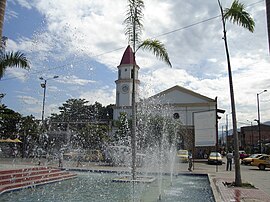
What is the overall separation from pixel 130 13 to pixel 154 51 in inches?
91.7

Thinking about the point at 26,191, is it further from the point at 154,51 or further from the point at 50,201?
the point at 154,51

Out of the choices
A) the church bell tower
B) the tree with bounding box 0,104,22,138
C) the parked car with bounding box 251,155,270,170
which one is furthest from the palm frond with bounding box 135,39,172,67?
the church bell tower

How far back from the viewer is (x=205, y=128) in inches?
827

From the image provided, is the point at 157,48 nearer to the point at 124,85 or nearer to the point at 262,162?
the point at 262,162

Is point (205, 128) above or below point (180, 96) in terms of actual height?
below

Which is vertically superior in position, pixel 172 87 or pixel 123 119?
pixel 172 87

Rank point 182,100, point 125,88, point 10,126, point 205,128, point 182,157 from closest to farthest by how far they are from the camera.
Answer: point 205,128 → point 182,157 → point 10,126 → point 182,100 → point 125,88

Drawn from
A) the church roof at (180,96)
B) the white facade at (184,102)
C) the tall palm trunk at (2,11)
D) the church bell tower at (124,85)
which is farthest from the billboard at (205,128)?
the church bell tower at (124,85)

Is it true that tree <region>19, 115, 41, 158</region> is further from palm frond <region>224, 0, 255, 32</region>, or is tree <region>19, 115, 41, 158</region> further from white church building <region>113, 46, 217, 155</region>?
palm frond <region>224, 0, 255, 32</region>

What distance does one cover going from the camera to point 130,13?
1522cm

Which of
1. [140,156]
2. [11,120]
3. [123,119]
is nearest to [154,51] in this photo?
[140,156]

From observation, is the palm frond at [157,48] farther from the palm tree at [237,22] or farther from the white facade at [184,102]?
the white facade at [184,102]

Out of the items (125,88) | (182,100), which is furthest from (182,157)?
(125,88)

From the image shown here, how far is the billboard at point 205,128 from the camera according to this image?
20672mm
